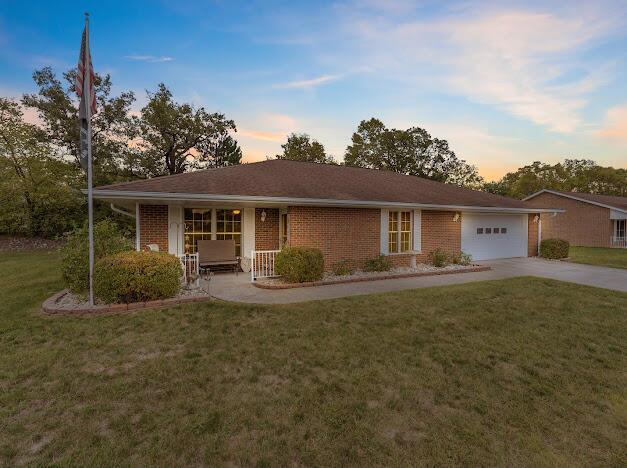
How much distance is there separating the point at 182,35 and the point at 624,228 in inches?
1312

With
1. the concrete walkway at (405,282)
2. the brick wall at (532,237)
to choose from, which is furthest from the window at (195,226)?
the brick wall at (532,237)

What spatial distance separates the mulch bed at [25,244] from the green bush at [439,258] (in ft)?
77.8

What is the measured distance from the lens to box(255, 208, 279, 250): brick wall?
10.1 meters

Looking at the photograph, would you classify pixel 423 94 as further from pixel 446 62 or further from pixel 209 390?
pixel 209 390

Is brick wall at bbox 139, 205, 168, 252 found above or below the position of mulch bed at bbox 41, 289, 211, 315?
above

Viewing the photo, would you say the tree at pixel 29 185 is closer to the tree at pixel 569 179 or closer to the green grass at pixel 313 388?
the green grass at pixel 313 388

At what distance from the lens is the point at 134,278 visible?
19.5 ft

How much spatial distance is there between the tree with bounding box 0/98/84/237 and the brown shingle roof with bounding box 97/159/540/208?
1856 cm

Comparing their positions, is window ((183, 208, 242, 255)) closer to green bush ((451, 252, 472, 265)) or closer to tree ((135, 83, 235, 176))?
green bush ((451, 252, 472, 265))

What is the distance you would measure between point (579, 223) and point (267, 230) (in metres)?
26.4

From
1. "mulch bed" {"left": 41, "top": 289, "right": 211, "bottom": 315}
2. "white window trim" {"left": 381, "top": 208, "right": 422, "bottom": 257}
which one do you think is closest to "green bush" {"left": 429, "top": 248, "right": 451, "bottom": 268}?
"white window trim" {"left": 381, "top": 208, "right": 422, "bottom": 257}

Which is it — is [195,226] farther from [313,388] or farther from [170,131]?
[170,131]

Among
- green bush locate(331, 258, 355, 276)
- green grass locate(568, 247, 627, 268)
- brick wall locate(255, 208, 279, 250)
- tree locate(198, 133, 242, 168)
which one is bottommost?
green grass locate(568, 247, 627, 268)

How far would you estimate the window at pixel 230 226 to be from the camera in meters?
9.91
